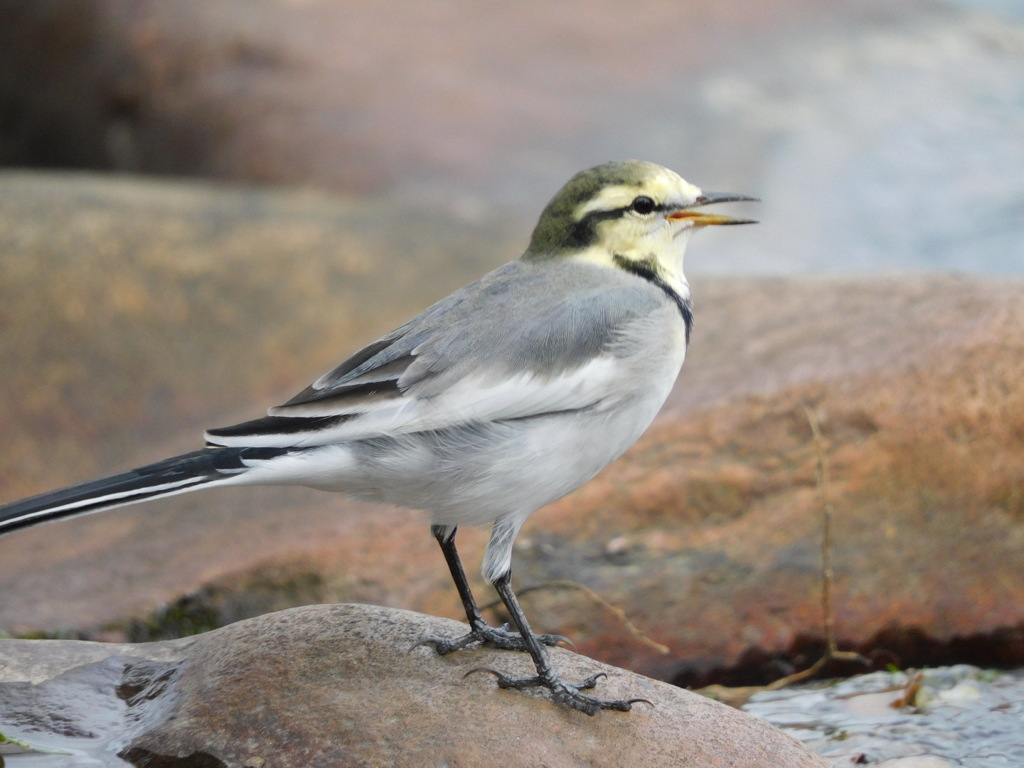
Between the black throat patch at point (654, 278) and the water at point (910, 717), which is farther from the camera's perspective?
the water at point (910, 717)

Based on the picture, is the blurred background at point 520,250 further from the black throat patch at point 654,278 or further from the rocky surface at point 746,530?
the black throat patch at point 654,278

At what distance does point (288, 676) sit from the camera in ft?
12.1

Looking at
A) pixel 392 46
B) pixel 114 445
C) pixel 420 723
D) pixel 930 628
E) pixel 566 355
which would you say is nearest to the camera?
pixel 420 723

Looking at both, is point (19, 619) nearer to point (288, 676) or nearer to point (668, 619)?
point (288, 676)

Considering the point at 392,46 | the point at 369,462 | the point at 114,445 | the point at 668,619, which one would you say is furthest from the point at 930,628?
the point at 392,46

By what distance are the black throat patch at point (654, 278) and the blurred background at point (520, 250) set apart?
1.49 metres

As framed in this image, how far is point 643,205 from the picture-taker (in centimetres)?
413

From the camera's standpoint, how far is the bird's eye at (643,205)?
162 inches

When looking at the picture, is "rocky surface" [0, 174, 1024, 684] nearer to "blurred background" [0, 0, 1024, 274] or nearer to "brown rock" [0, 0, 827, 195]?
"blurred background" [0, 0, 1024, 274]

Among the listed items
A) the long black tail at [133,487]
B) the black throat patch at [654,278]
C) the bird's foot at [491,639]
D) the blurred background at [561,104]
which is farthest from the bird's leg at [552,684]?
the blurred background at [561,104]

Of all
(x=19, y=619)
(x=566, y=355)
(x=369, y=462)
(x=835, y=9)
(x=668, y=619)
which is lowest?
(x=19, y=619)

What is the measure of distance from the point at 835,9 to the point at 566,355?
9.40 meters

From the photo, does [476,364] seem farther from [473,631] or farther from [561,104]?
[561,104]

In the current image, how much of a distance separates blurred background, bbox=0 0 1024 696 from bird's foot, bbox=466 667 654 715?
133 centimetres
